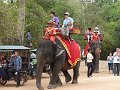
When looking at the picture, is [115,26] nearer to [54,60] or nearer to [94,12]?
[94,12]

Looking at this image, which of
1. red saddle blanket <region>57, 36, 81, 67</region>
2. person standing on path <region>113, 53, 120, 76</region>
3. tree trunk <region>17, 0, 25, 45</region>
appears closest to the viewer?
red saddle blanket <region>57, 36, 81, 67</region>

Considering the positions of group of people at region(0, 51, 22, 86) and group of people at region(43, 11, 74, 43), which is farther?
group of people at region(0, 51, 22, 86)

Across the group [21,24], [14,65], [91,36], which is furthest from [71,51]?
[21,24]

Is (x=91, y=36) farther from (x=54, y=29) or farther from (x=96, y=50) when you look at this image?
(x=54, y=29)

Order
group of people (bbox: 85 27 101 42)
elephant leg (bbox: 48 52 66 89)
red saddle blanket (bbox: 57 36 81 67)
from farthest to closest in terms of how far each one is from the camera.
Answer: group of people (bbox: 85 27 101 42)
red saddle blanket (bbox: 57 36 81 67)
elephant leg (bbox: 48 52 66 89)

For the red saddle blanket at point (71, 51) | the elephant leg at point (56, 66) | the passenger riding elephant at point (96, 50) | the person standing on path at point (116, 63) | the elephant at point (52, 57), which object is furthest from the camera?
the passenger riding elephant at point (96, 50)

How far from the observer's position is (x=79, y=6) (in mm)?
→ 57219

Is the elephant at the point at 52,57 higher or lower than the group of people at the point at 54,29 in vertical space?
lower

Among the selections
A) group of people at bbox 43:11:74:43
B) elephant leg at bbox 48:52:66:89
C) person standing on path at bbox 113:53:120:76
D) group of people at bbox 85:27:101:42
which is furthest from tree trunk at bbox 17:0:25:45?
elephant leg at bbox 48:52:66:89

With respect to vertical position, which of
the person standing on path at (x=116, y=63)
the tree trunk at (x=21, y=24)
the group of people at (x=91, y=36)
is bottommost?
the person standing on path at (x=116, y=63)

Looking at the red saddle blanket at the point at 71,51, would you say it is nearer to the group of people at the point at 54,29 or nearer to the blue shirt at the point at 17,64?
the group of people at the point at 54,29

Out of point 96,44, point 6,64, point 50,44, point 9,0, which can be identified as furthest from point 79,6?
point 50,44

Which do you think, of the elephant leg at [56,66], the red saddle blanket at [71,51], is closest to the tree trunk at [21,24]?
the red saddle blanket at [71,51]

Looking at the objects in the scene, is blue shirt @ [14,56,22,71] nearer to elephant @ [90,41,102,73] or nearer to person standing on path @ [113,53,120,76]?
person standing on path @ [113,53,120,76]
